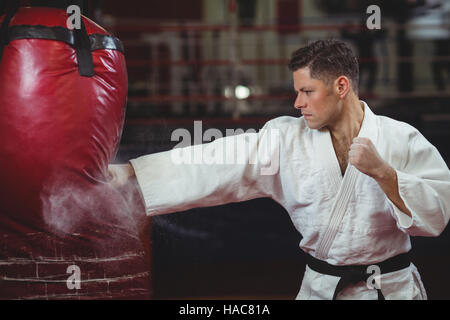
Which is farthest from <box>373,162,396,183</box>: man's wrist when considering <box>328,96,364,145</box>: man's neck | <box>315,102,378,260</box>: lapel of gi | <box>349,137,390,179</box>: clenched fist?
<box>328,96,364,145</box>: man's neck

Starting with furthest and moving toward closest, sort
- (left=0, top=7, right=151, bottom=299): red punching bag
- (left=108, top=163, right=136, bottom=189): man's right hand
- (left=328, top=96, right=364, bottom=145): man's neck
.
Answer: (left=328, top=96, right=364, bottom=145): man's neck → (left=108, top=163, right=136, bottom=189): man's right hand → (left=0, top=7, right=151, bottom=299): red punching bag

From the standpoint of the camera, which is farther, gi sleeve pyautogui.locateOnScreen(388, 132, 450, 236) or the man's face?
the man's face

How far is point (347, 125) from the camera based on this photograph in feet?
5.29

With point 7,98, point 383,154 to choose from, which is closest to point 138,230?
point 7,98

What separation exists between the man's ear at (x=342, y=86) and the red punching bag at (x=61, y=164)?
2.09ft

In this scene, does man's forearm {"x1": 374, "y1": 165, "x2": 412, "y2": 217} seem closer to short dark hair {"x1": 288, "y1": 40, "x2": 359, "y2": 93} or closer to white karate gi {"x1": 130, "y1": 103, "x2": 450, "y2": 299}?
white karate gi {"x1": 130, "y1": 103, "x2": 450, "y2": 299}

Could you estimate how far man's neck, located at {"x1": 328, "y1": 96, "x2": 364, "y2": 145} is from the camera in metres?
1.61

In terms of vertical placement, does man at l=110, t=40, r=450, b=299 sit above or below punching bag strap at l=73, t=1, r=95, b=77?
below

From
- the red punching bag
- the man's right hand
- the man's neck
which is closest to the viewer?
the red punching bag

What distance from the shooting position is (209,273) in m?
2.33

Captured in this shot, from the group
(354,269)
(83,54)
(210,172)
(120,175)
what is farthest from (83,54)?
(354,269)

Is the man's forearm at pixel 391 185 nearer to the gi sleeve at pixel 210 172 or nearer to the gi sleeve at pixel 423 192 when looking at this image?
the gi sleeve at pixel 423 192

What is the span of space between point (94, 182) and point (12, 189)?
0.68 ft

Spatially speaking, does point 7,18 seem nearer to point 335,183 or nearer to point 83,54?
point 83,54
